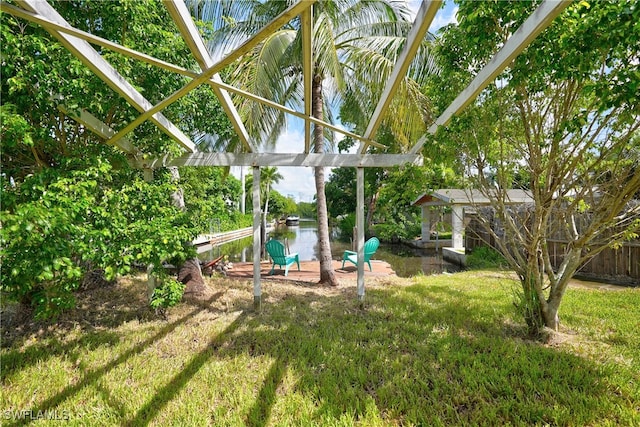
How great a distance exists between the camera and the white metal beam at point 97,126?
2.90m

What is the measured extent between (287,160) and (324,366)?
3190 millimetres

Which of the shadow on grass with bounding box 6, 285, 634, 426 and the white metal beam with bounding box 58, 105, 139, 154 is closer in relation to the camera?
the shadow on grass with bounding box 6, 285, 634, 426

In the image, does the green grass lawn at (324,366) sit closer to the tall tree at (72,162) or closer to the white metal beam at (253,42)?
the tall tree at (72,162)

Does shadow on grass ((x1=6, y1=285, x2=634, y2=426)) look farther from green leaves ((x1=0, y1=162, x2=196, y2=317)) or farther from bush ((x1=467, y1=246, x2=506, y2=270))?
bush ((x1=467, y1=246, x2=506, y2=270))

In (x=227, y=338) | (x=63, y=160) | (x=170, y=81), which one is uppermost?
(x=170, y=81)

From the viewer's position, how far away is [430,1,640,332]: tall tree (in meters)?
2.21

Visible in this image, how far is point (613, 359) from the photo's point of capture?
2893 mm

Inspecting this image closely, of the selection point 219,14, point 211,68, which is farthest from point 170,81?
point 219,14

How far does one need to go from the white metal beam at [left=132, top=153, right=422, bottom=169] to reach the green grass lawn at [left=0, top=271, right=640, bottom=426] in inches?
98.1

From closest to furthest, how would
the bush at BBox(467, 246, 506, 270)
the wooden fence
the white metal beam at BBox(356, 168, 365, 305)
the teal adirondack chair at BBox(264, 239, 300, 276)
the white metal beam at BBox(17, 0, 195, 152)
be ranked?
the white metal beam at BBox(17, 0, 195, 152) < the white metal beam at BBox(356, 168, 365, 305) < the wooden fence < the teal adirondack chair at BBox(264, 239, 300, 276) < the bush at BBox(467, 246, 506, 270)

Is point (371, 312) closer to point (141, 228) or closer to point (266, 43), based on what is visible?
point (141, 228)

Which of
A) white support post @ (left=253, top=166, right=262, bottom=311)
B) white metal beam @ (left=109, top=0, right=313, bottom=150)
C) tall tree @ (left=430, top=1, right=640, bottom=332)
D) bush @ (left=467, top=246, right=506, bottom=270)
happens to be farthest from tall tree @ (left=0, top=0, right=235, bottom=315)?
bush @ (left=467, top=246, right=506, bottom=270)

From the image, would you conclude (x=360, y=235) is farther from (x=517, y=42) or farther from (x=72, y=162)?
(x=72, y=162)

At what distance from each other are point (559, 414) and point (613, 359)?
4.61ft
